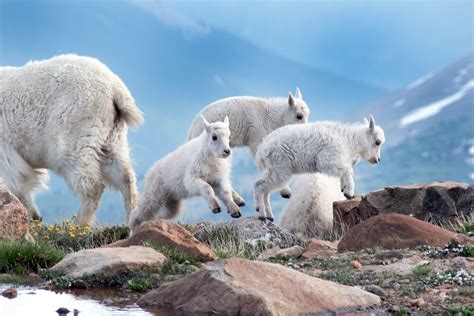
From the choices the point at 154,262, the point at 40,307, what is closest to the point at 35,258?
the point at 154,262

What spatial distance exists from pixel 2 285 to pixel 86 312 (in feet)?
6.38

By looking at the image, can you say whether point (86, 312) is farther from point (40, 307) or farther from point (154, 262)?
point (154, 262)

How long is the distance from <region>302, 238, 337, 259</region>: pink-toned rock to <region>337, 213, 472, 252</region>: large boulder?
17 centimetres

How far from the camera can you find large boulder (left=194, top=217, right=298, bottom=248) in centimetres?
1222

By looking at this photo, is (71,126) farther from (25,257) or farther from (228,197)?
(25,257)

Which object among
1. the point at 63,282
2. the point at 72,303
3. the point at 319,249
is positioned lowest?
the point at 72,303

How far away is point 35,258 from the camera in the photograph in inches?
405

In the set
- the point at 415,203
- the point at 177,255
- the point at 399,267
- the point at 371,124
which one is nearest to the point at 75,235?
the point at 177,255

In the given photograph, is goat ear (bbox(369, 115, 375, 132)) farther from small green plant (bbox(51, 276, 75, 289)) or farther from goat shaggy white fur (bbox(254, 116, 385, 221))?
small green plant (bbox(51, 276, 75, 289))

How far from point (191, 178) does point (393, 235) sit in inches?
128

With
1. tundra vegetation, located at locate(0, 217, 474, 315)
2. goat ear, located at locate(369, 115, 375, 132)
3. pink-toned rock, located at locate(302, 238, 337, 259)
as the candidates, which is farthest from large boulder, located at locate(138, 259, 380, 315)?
goat ear, located at locate(369, 115, 375, 132)

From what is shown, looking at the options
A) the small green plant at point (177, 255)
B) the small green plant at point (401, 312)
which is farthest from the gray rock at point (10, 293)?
the small green plant at point (401, 312)

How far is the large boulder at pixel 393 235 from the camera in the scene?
1049 cm

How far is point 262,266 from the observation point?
802 cm
